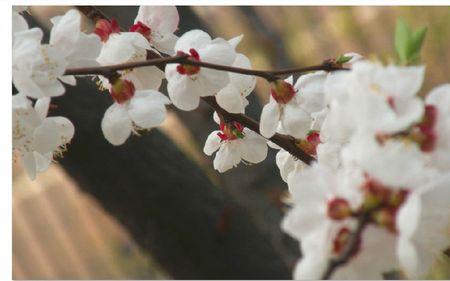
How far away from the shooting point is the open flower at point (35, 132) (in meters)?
0.47

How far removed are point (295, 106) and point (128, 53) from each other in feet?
0.41

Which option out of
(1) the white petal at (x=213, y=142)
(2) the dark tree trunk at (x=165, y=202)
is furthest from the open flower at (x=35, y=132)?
(2) the dark tree trunk at (x=165, y=202)

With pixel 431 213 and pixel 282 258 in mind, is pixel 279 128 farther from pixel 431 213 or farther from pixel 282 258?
pixel 282 258

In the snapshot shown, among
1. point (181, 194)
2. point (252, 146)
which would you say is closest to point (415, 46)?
point (252, 146)

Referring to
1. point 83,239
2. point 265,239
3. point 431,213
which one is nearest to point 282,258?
point 265,239

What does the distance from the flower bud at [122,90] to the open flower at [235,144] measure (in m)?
0.09

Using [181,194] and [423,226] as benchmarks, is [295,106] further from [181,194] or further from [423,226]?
[181,194]

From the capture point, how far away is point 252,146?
59cm

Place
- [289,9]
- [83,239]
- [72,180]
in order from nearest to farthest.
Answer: [72,180]
[289,9]
[83,239]

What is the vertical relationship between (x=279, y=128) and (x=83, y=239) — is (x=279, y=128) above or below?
above

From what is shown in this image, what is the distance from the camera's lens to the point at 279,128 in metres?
0.57

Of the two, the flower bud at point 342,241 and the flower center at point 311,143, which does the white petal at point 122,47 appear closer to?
the flower center at point 311,143

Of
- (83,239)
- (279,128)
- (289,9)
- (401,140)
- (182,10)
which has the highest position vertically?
(401,140)

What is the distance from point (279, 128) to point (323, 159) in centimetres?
8
